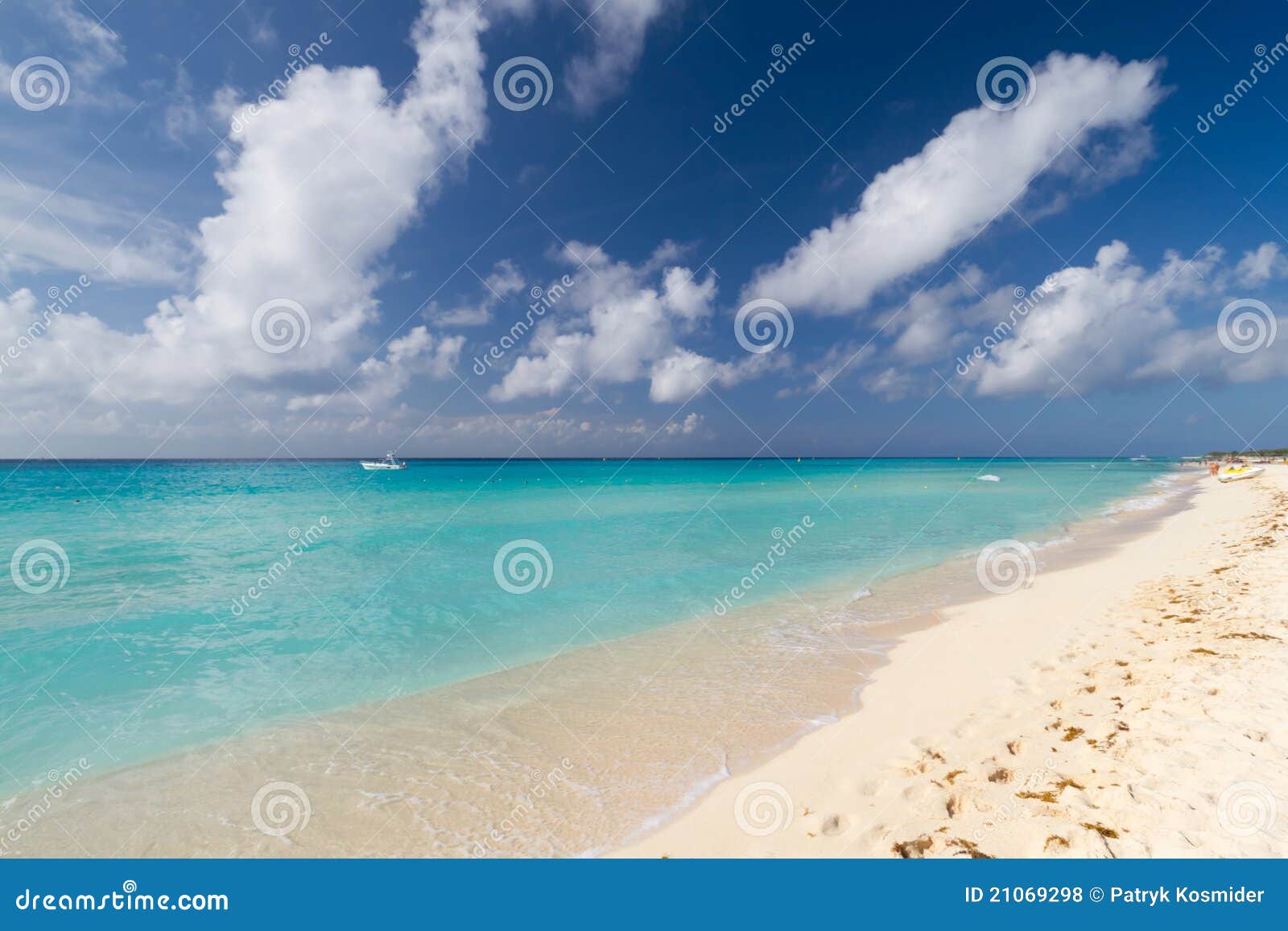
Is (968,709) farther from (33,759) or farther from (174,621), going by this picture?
(174,621)

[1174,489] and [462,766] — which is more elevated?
[1174,489]

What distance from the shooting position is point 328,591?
49.2ft

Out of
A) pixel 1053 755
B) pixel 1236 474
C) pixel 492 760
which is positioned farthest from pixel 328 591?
pixel 1236 474

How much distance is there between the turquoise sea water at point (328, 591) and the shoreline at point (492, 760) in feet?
2.44

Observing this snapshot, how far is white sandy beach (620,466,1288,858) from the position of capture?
3.93 meters

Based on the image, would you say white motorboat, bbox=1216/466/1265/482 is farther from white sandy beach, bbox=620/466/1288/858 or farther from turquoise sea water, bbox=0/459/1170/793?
white sandy beach, bbox=620/466/1288/858

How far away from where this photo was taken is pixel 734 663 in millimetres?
9141

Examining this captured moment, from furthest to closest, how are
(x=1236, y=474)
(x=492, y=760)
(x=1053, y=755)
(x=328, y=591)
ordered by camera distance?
(x=1236, y=474)
(x=328, y=591)
(x=492, y=760)
(x=1053, y=755)

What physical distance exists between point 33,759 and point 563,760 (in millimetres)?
6924

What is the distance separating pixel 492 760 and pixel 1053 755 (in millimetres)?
6098

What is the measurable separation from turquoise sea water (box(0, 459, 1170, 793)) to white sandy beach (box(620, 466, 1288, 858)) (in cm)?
566

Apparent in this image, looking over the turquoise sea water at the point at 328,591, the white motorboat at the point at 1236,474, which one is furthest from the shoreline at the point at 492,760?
the white motorboat at the point at 1236,474

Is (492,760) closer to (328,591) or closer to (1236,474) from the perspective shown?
(328,591)

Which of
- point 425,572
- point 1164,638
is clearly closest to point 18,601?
point 425,572
